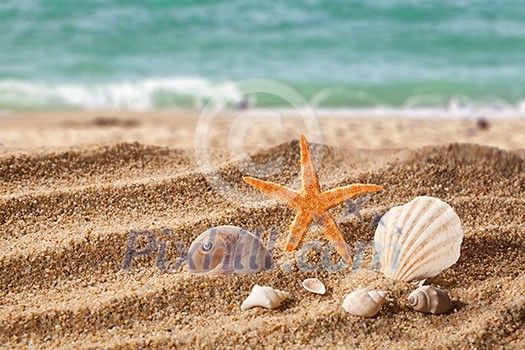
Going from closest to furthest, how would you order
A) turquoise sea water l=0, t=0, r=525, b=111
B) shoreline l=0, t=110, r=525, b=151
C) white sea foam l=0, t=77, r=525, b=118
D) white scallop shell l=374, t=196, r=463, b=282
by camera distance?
white scallop shell l=374, t=196, r=463, b=282 → shoreline l=0, t=110, r=525, b=151 → white sea foam l=0, t=77, r=525, b=118 → turquoise sea water l=0, t=0, r=525, b=111

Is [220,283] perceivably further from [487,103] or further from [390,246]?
[487,103]

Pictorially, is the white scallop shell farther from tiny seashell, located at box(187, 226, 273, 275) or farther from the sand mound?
tiny seashell, located at box(187, 226, 273, 275)

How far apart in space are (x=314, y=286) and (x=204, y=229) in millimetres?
493

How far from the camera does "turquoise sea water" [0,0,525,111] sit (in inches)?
316

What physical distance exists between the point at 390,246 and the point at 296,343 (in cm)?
50

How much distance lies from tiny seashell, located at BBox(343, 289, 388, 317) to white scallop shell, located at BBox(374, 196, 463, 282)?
0.18 metres

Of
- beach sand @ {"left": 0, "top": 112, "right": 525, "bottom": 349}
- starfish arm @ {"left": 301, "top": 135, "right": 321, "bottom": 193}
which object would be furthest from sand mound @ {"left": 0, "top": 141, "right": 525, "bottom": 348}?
starfish arm @ {"left": 301, "top": 135, "right": 321, "bottom": 193}

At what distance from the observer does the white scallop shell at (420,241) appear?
6.74 ft

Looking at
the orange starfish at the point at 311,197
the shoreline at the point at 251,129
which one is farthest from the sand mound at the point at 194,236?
the shoreline at the point at 251,129

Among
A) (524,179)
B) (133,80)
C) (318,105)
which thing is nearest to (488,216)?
(524,179)

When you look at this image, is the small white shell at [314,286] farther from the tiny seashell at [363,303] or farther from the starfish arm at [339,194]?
the starfish arm at [339,194]

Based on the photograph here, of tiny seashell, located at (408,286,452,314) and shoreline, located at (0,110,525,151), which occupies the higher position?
shoreline, located at (0,110,525,151)

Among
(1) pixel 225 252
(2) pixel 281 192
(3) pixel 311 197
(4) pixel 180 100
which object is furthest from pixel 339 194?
(4) pixel 180 100

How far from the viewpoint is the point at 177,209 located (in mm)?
2479
